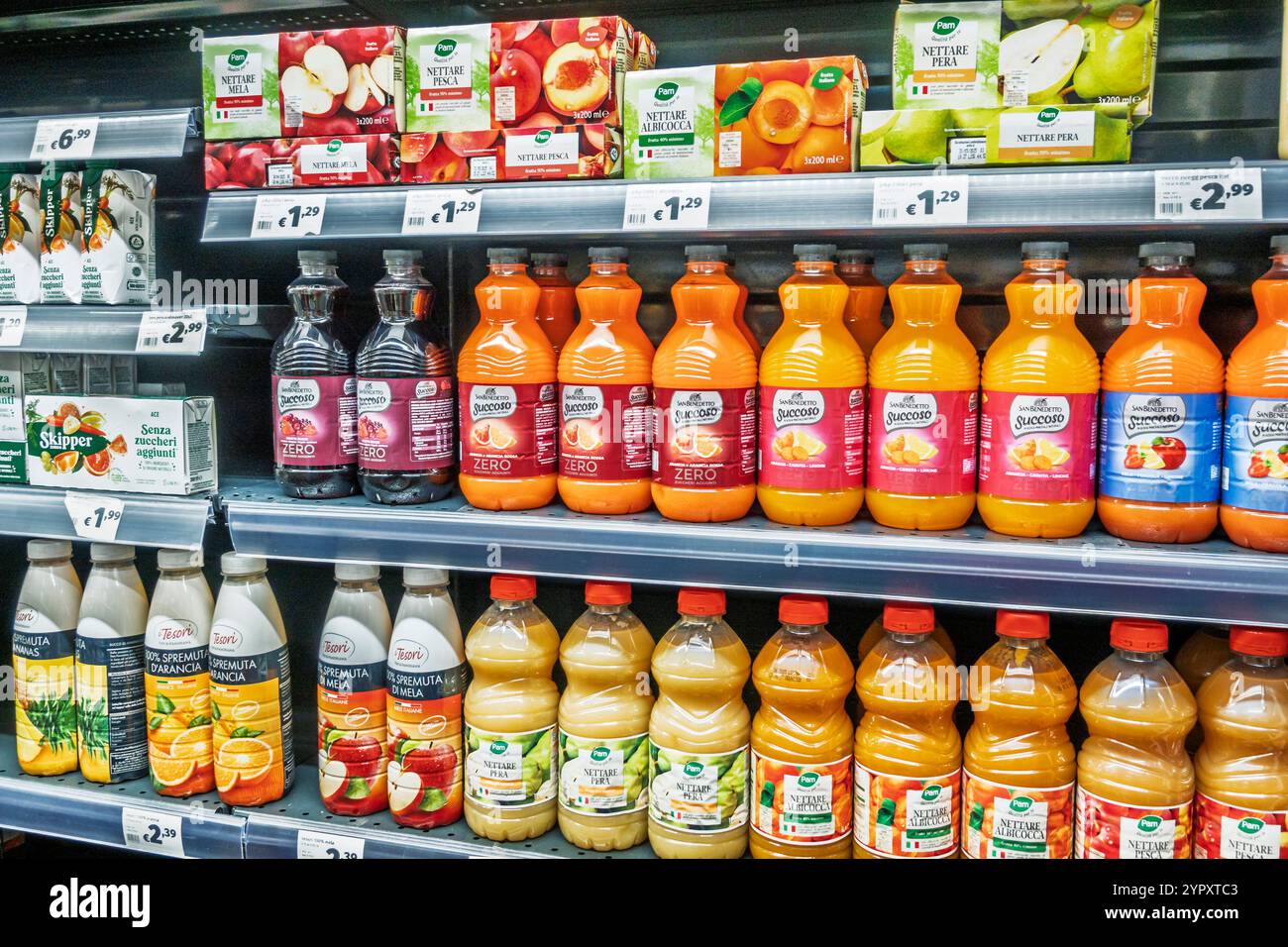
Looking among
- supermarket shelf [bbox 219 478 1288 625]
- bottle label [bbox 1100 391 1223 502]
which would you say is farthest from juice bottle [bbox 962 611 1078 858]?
bottle label [bbox 1100 391 1223 502]

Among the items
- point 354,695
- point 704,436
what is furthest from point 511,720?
point 704,436

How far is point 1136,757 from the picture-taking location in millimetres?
1466

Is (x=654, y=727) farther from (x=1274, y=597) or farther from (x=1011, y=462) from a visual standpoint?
(x=1274, y=597)

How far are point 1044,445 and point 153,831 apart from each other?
1644mm

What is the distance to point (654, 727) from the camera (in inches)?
64.7

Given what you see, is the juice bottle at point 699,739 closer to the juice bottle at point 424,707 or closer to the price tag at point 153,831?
the juice bottle at point 424,707

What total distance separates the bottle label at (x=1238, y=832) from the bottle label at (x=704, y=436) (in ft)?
2.71

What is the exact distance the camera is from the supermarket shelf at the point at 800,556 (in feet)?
4.35

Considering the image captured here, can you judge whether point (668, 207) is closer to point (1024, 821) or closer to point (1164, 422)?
point (1164, 422)

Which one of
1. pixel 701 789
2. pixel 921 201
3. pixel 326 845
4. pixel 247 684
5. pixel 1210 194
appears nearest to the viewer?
pixel 1210 194

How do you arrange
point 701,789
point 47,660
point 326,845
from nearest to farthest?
1. point 701,789
2. point 326,845
3. point 47,660

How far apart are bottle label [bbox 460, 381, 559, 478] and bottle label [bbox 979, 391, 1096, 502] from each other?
716 mm

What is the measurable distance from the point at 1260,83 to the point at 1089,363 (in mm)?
650
